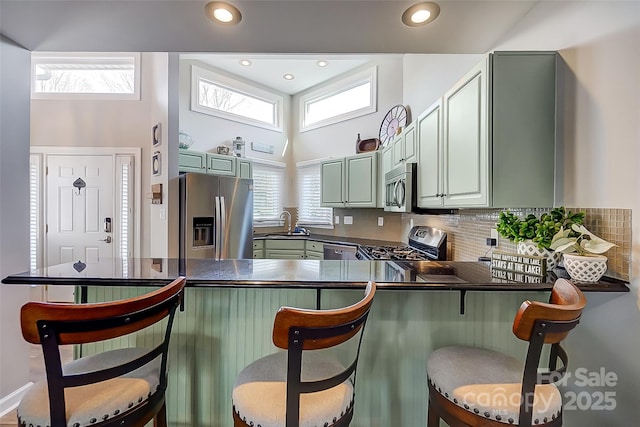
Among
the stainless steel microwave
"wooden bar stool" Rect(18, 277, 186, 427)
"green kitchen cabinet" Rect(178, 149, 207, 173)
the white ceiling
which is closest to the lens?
"wooden bar stool" Rect(18, 277, 186, 427)

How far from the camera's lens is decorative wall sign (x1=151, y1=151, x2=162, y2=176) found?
3.43 m

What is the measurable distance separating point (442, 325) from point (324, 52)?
1.92m

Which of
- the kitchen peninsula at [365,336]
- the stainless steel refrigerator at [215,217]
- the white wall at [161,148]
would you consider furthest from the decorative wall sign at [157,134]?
the kitchen peninsula at [365,336]

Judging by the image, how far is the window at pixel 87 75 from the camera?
3959 mm

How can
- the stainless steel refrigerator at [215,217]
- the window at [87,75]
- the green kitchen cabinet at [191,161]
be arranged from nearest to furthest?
the stainless steel refrigerator at [215,217]
the green kitchen cabinet at [191,161]
the window at [87,75]

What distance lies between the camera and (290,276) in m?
1.34

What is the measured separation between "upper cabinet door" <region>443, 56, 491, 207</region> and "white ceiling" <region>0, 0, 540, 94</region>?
360 millimetres

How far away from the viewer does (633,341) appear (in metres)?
1.25

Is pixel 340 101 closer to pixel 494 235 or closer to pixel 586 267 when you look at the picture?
pixel 494 235

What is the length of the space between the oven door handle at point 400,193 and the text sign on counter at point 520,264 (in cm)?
114

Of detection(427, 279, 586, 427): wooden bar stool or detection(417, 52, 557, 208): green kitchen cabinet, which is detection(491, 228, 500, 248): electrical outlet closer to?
detection(417, 52, 557, 208): green kitchen cabinet

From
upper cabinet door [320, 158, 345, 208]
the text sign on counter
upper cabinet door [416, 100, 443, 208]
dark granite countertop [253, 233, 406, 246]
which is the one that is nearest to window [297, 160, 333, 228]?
dark granite countertop [253, 233, 406, 246]

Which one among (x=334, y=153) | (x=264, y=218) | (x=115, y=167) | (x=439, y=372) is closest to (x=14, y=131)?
(x=115, y=167)

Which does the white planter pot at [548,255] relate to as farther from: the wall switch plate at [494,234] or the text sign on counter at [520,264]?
the wall switch plate at [494,234]
